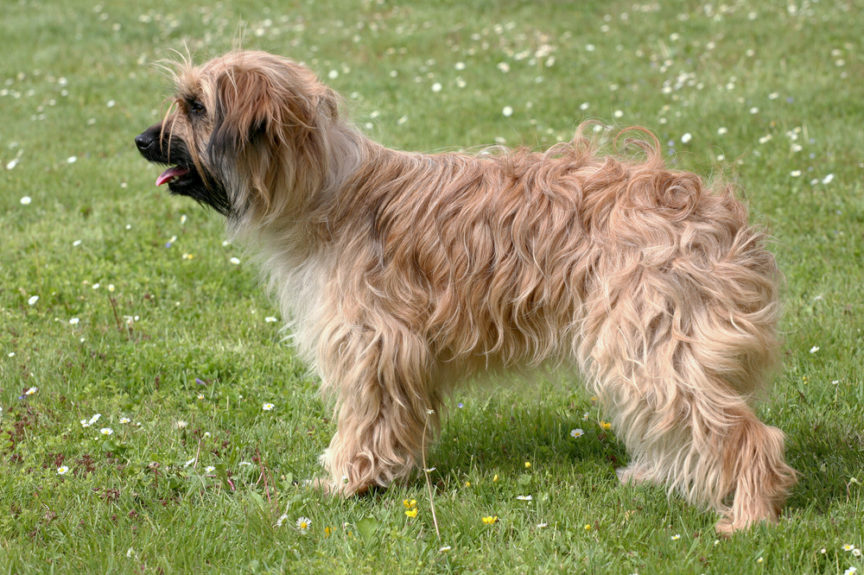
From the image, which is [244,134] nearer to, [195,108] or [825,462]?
[195,108]

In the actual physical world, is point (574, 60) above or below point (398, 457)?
above

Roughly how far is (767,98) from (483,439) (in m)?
5.32

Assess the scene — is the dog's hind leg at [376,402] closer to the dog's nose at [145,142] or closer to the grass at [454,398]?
the grass at [454,398]

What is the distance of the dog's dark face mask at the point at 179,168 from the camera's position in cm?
360

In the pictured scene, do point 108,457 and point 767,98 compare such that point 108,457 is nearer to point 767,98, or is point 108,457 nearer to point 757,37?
point 767,98

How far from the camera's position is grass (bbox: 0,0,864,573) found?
3393 millimetres

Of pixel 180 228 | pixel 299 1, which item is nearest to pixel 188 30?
pixel 299 1

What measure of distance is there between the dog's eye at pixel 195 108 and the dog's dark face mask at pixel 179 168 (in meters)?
0.11

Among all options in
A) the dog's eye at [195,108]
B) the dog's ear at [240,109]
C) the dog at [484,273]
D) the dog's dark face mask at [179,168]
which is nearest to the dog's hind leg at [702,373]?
the dog at [484,273]

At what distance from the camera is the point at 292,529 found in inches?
137

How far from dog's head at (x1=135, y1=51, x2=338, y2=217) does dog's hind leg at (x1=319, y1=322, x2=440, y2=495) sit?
24.6 inches

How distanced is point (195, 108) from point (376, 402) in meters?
1.35

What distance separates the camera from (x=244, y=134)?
3420 millimetres

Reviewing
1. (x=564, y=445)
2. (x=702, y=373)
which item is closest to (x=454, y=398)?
(x=564, y=445)
